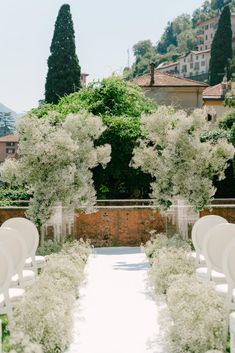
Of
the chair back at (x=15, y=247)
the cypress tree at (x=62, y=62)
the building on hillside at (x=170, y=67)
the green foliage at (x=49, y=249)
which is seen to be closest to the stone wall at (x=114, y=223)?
the green foliage at (x=49, y=249)

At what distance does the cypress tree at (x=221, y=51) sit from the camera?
268ft

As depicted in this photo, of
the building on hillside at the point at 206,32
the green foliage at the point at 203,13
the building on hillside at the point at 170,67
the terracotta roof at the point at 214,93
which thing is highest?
the green foliage at the point at 203,13

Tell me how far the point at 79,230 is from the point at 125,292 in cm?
674

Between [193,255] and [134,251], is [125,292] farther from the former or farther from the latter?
[134,251]

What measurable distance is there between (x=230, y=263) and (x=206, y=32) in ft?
475

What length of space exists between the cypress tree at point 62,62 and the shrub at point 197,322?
41842mm

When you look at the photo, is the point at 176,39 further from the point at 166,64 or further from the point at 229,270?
the point at 229,270

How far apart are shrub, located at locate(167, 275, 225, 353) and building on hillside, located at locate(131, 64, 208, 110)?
4283cm

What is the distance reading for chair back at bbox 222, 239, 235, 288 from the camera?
743 centimetres

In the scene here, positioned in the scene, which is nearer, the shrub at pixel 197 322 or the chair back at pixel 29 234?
the shrub at pixel 197 322

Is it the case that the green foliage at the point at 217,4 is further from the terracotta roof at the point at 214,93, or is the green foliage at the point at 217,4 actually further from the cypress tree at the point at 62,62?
the cypress tree at the point at 62,62

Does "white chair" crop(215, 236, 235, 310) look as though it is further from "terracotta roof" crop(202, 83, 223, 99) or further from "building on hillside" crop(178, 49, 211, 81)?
"building on hillside" crop(178, 49, 211, 81)

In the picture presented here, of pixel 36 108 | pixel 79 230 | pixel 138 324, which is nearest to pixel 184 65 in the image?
pixel 36 108

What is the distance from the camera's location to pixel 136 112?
27969 mm
